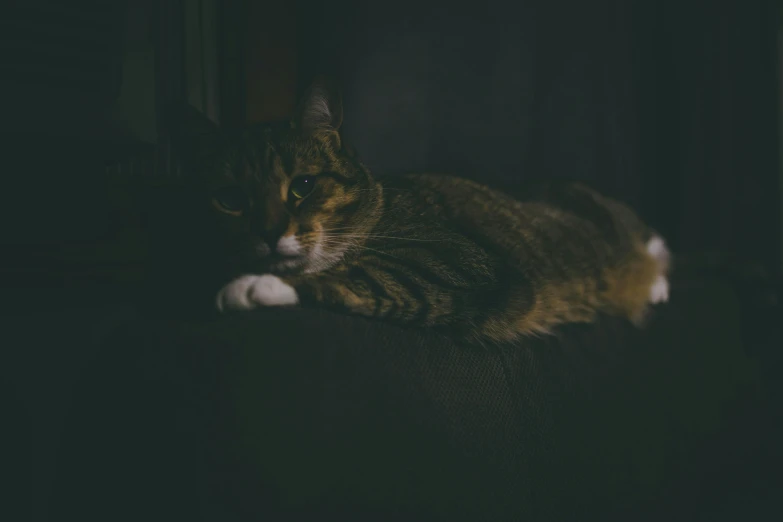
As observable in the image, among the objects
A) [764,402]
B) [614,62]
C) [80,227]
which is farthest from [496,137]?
[80,227]

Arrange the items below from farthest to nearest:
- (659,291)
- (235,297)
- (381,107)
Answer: (381,107), (659,291), (235,297)

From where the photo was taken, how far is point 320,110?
0.76m

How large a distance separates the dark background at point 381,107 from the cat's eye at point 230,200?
0.38ft

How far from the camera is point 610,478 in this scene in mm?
732

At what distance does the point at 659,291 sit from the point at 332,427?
97 cm

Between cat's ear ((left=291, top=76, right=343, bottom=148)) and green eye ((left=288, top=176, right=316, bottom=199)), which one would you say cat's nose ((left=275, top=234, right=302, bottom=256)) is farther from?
cat's ear ((left=291, top=76, right=343, bottom=148))

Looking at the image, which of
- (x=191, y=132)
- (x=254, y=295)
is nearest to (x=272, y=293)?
(x=254, y=295)

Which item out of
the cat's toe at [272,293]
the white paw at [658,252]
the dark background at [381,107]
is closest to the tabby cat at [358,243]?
the cat's toe at [272,293]

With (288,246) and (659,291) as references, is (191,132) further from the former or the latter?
(659,291)

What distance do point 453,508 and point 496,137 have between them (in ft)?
4.58

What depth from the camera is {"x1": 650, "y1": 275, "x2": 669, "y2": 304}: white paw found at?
1.14 metres

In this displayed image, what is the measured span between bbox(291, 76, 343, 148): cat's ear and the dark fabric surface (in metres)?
0.33

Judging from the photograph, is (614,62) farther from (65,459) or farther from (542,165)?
(65,459)

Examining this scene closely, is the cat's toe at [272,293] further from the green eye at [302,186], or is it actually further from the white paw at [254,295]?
the green eye at [302,186]
